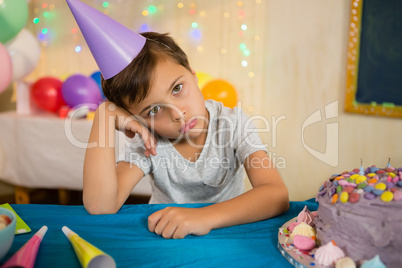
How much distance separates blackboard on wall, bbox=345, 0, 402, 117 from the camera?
7.31ft

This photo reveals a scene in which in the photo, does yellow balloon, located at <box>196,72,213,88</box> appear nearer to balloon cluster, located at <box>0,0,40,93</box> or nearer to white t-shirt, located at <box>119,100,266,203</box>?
balloon cluster, located at <box>0,0,40,93</box>

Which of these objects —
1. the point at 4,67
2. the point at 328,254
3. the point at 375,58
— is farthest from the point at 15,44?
the point at 328,254

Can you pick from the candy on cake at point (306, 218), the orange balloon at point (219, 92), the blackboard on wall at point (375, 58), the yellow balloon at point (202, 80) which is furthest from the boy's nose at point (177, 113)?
the blackboard on wall at point (375, 58)

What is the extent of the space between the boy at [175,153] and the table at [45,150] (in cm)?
117

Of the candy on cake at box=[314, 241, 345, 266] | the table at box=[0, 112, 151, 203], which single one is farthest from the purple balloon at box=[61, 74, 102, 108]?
the candy on cake at box=[314, 241, 345, 266]

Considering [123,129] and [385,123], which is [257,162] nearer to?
[123,129]

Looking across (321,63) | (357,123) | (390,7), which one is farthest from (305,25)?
(357,123)

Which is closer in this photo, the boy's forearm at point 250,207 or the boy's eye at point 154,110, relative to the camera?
the boy's forearm at point 250,207

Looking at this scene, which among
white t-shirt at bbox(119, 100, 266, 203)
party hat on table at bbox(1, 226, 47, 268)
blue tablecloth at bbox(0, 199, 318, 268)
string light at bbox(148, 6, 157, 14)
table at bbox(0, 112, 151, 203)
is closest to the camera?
party hat on table at bbox(1, 226, 47, 268)

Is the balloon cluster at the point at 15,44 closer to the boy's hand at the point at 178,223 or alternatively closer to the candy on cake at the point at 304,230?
the boy's hand at the point at 178,223

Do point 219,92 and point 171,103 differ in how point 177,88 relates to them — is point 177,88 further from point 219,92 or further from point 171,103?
point 219,92

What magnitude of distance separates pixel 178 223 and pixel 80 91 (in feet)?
6.01

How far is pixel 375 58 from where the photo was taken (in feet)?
7.59

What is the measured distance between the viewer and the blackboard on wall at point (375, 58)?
87.7 inches
